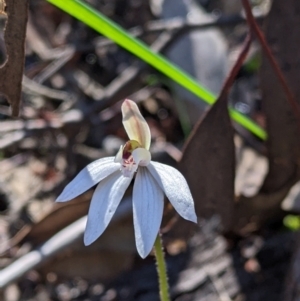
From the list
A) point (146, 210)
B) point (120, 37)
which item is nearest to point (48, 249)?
point (120, 37)

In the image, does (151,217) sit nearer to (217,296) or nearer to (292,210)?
(217,296)

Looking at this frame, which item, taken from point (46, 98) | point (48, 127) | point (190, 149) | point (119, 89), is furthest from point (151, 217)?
point (46, 98)

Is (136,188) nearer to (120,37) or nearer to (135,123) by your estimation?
(135,123)

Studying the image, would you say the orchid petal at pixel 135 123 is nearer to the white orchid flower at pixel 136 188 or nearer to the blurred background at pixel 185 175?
the white orchid flower at pixel 136 188

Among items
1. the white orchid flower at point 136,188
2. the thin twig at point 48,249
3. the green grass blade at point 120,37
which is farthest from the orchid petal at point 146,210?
the thin twig at point 48,249

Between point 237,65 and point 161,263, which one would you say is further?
point 237,65

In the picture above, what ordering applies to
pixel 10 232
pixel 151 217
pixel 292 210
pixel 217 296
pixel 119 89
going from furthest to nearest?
pixel 119 89 < pixel 10 232 < pixel 292 210 < pixel 217 296 < pixel 151 217
